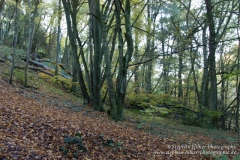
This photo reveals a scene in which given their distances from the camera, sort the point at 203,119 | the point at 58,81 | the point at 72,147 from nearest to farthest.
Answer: the point at 72,147
the point at 203,119
the point at 58,81

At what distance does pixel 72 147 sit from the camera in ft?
15.6

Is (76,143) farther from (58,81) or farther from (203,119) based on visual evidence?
(58,81)

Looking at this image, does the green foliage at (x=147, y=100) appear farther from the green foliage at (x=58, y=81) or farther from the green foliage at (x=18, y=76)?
the green foliage at (x=18, y=76)

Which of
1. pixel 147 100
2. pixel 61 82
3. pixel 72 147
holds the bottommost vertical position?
pixel 72 147

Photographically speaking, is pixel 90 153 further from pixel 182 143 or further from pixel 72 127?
pixel 182 143

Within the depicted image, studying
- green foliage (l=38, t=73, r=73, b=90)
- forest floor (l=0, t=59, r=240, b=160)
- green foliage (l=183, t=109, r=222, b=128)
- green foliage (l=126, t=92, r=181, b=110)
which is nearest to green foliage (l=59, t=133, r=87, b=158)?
Answer: forest floor (l=0, t=59, r=240, b=160)

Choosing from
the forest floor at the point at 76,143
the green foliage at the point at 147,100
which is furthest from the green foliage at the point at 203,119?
the forest floor at the point at 76,143

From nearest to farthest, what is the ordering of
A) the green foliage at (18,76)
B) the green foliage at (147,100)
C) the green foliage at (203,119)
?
the green foliage at (203,119) < the green foliage at (18,76) < the green foliage at (147,100)

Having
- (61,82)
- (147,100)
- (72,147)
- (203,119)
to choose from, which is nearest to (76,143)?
(72,147)

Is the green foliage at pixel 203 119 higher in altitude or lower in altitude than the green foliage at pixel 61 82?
lower

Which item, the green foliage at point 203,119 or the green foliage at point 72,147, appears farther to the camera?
the green foliage at point 203,119

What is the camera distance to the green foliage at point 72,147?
4482 millimetres

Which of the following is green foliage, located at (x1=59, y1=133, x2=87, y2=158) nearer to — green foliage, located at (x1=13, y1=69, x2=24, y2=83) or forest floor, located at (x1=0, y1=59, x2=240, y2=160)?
forest floor, located at (x1=0, y1=59, x2=240, y2=160)

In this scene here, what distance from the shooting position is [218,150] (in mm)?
6395
